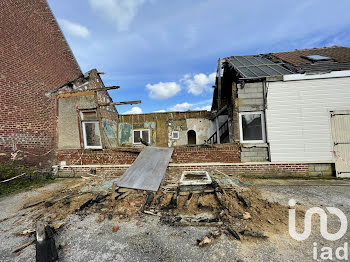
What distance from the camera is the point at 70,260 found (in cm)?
231

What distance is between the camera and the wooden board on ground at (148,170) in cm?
448

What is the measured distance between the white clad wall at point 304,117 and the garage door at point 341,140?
0.19 meters

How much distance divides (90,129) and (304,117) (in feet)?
29.4

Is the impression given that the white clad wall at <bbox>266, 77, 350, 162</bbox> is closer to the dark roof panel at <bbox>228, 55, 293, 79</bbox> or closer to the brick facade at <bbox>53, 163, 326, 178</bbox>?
the brick facade at <bbox>53, 163, 326, 178</bbox>

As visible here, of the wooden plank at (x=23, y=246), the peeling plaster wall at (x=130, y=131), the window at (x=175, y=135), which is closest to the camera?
the wooden plank at (x=23, y=246)

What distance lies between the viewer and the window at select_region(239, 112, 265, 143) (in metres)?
6.10

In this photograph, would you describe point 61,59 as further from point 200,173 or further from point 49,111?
point 200,173

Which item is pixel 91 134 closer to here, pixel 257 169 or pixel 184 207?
pixel 184 207

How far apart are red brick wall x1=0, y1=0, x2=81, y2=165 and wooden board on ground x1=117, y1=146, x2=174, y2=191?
5037 millimetres

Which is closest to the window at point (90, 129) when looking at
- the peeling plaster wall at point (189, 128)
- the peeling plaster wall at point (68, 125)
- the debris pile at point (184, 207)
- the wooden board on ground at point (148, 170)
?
the peeling plaster wall at point (68, 125)

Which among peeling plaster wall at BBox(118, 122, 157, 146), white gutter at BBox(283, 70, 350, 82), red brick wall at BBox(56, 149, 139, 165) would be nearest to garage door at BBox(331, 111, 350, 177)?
white gutter at BBox(283, 70, 350, 82)

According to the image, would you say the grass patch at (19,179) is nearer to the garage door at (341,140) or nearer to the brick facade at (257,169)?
the brick facade at (257,169)

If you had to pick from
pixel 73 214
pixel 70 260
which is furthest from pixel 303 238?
pixel 73 214

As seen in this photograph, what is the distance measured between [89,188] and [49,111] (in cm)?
517
